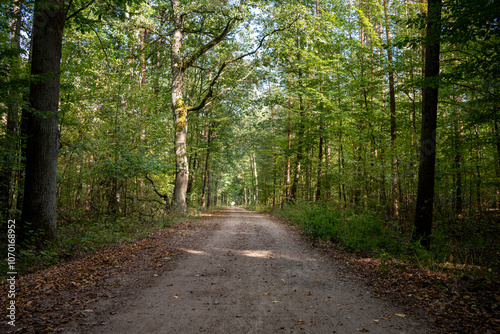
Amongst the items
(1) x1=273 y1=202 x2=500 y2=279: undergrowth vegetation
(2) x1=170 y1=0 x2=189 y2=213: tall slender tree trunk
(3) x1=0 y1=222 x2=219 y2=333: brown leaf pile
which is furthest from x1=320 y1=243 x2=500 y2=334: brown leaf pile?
(2) x1=170 y1=0 x2=189 y2=213: tall slender tree trunk

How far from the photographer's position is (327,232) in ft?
29.9

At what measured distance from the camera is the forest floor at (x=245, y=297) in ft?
11.4

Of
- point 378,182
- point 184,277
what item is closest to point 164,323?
point 184,277

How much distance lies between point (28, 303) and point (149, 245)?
403cm

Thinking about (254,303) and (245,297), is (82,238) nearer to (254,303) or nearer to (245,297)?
(245,297)

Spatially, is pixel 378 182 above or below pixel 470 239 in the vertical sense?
above

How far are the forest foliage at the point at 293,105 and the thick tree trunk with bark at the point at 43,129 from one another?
0.21 meters

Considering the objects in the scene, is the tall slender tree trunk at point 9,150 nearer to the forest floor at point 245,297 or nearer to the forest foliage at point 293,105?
the forest foliage at point 293,105

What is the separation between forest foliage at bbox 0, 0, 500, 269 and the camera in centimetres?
687

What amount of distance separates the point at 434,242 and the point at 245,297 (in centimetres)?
606

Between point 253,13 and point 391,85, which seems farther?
point 253,13

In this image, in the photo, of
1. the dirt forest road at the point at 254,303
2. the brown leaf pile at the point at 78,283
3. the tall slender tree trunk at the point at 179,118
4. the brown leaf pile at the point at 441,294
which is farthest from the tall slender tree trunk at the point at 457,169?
the tall slender tree trunk at the point at 179,118

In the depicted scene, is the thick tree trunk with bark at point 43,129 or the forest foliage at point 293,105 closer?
the thick tree trunk with bark at point 43,129

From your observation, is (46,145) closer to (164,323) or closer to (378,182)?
(164,323)
